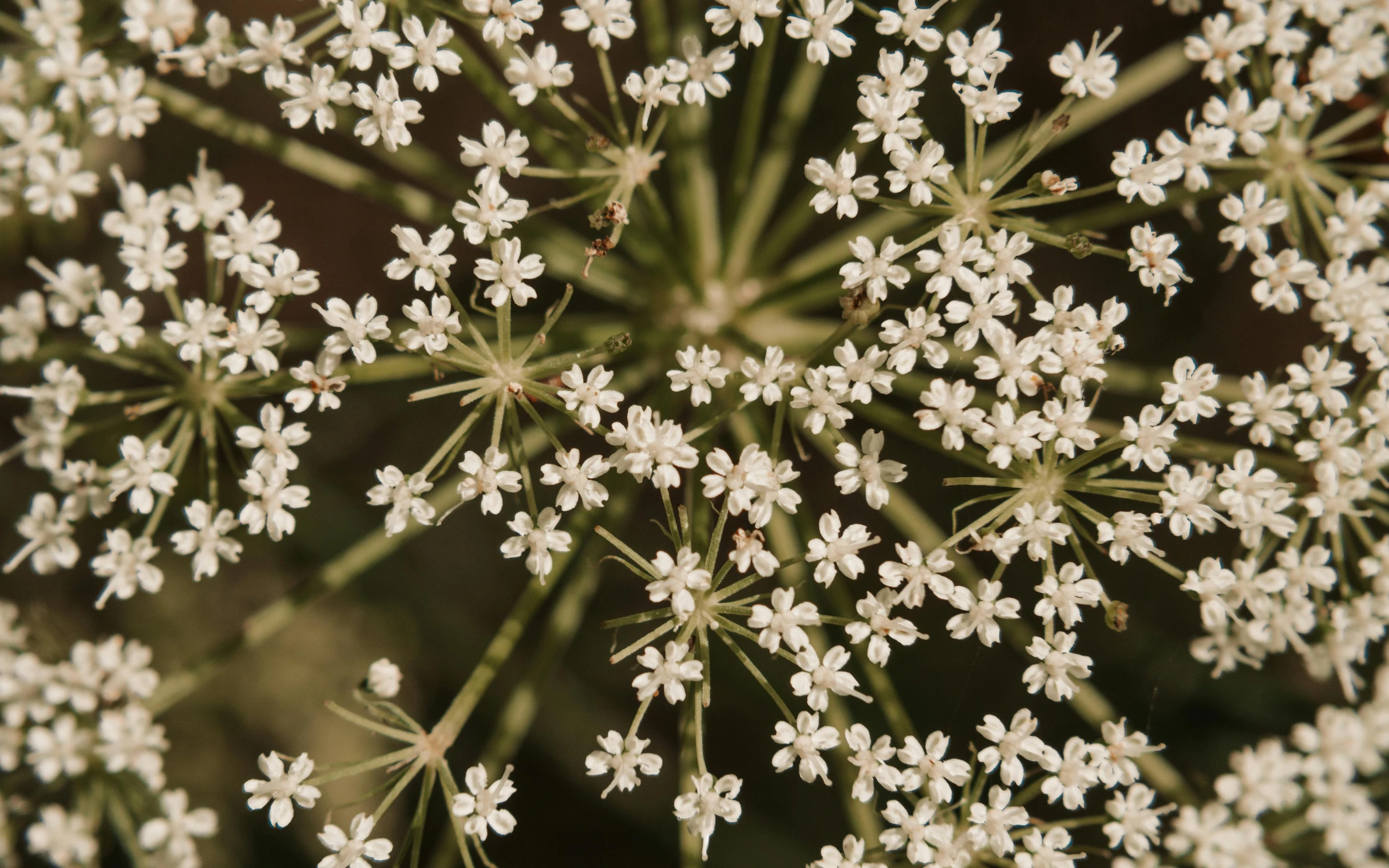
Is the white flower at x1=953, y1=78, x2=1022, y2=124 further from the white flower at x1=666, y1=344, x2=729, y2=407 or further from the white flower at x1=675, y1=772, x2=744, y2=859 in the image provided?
the white flower at x1=666, y1=344, x2=729, y2=407

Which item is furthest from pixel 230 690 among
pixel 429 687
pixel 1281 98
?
pixel 1281 98

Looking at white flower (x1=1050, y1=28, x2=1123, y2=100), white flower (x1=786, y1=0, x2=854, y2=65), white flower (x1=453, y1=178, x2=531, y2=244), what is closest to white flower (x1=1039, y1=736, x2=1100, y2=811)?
white flower (x1=1050, y1=28, x2=1123, y2=100)

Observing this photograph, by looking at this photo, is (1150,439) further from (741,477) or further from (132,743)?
(132,743)

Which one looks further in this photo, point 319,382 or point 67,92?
point 67,92

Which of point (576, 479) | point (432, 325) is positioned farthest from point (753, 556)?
point (432, 325)

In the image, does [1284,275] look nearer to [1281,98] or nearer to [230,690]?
[1281,98]

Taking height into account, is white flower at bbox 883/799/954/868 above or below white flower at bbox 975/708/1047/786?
below

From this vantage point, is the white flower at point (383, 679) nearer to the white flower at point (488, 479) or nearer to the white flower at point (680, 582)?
the white flower at point (488, 479)
